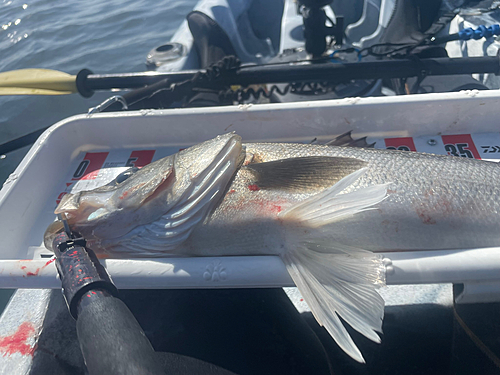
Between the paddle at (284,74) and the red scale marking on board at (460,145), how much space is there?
0.81 metres

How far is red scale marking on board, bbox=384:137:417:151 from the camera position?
2.18m

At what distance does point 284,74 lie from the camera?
284cm

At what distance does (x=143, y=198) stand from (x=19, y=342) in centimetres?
112

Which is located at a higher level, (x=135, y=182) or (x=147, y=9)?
(x=147, y=9)

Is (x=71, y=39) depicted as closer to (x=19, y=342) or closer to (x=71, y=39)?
(x=71, y=39)

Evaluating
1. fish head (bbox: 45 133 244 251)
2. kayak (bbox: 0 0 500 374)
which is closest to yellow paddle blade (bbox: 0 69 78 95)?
kayak (bbox: 0 0 500 374)

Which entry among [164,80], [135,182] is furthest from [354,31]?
[135,182]

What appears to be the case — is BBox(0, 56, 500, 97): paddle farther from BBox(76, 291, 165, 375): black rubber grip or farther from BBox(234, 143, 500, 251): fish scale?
BBox(76, 291, 165, 375): black rubber grip

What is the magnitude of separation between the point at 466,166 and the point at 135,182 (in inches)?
63.1

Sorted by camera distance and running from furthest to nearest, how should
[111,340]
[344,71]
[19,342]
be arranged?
[344,71] < [19,342] < [111,340]

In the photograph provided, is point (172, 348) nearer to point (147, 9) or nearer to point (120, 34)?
point (120, 34)

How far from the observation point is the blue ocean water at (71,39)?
5422 mm

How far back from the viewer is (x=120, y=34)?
7992mm

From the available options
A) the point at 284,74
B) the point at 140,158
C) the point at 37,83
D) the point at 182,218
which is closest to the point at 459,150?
the point at 284,74
